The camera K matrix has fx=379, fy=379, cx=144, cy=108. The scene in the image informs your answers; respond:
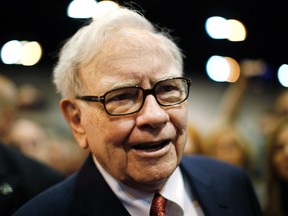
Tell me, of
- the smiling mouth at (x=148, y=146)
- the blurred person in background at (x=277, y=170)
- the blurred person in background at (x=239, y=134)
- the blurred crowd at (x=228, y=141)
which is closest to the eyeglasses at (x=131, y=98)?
the smiling mouth at (x=148, y=146)

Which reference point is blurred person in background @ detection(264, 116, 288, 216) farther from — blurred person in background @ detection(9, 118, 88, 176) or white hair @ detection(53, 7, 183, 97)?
blurred person in background @ detection(9, 118, 88, 176)

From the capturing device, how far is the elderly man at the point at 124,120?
4.58ft

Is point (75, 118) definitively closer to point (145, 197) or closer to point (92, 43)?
point (92, 43)

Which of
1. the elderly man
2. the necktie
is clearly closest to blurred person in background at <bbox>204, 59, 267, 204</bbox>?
the elderly man

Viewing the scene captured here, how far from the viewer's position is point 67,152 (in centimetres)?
396

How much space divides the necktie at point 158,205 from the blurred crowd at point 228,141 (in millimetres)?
995

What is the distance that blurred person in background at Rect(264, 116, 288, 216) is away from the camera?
2643 millimetres

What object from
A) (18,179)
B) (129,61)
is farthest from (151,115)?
(18,179)

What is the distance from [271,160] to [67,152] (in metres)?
2.11

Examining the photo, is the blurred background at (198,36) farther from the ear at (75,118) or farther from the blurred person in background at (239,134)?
the ear at (75,118)

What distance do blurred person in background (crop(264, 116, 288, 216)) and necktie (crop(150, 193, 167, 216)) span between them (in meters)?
1.42

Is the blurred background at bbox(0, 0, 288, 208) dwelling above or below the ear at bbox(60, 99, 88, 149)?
below

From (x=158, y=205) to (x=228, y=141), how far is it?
1.96m

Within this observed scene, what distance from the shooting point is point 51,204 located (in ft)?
4.98
